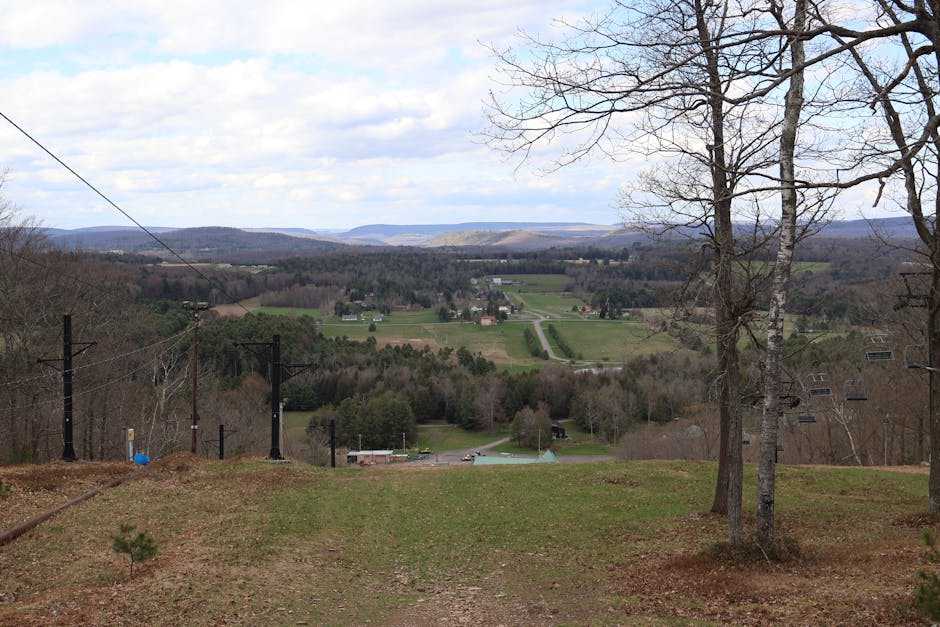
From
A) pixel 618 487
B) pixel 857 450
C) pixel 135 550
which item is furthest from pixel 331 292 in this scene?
pixel 135 550

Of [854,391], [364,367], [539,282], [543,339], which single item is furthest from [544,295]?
[854,391]

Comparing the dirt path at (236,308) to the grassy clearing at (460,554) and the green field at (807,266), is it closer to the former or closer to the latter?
the grassy clearing at (460,554)

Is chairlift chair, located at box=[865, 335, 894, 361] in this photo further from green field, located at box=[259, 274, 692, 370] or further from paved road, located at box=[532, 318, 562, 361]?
paved road, located at box=[532, 318, 562, 361]

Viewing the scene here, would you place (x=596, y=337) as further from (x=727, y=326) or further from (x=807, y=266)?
(x=727, y=326)

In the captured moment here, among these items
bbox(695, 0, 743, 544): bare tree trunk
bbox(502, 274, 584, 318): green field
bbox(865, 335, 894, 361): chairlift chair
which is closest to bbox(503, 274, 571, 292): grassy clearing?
bbox(502, 274, 584, 318): green field

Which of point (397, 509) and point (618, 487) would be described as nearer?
point (397, 509)

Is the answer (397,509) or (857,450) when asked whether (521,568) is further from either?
(857,450)

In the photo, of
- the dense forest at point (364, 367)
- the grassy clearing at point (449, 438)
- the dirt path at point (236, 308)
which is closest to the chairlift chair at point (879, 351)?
the dense forest at point (364, 367)
